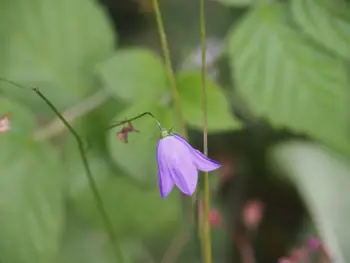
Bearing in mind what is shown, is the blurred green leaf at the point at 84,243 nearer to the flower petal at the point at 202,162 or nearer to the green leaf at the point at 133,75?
the green leaf at the point at 133,75

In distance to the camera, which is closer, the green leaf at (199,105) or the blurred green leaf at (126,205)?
the green leaf at (199,105)

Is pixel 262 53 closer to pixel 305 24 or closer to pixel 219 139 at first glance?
pixel 305 24

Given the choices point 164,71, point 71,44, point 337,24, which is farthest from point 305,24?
point 71,44

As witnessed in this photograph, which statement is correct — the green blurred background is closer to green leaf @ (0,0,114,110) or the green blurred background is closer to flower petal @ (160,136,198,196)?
green leaf @ (0,0,114,110)

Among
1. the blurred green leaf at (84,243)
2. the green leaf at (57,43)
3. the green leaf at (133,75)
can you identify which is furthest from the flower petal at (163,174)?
the blurred green leaf at (84,243)

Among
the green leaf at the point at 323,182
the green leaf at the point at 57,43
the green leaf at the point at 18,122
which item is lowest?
the green leaf at the point at 323,182

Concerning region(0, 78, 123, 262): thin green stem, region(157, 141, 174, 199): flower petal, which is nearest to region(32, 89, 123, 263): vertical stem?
region(0, 78, 123, 262): thin green stem

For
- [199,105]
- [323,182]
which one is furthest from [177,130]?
[323,182]
